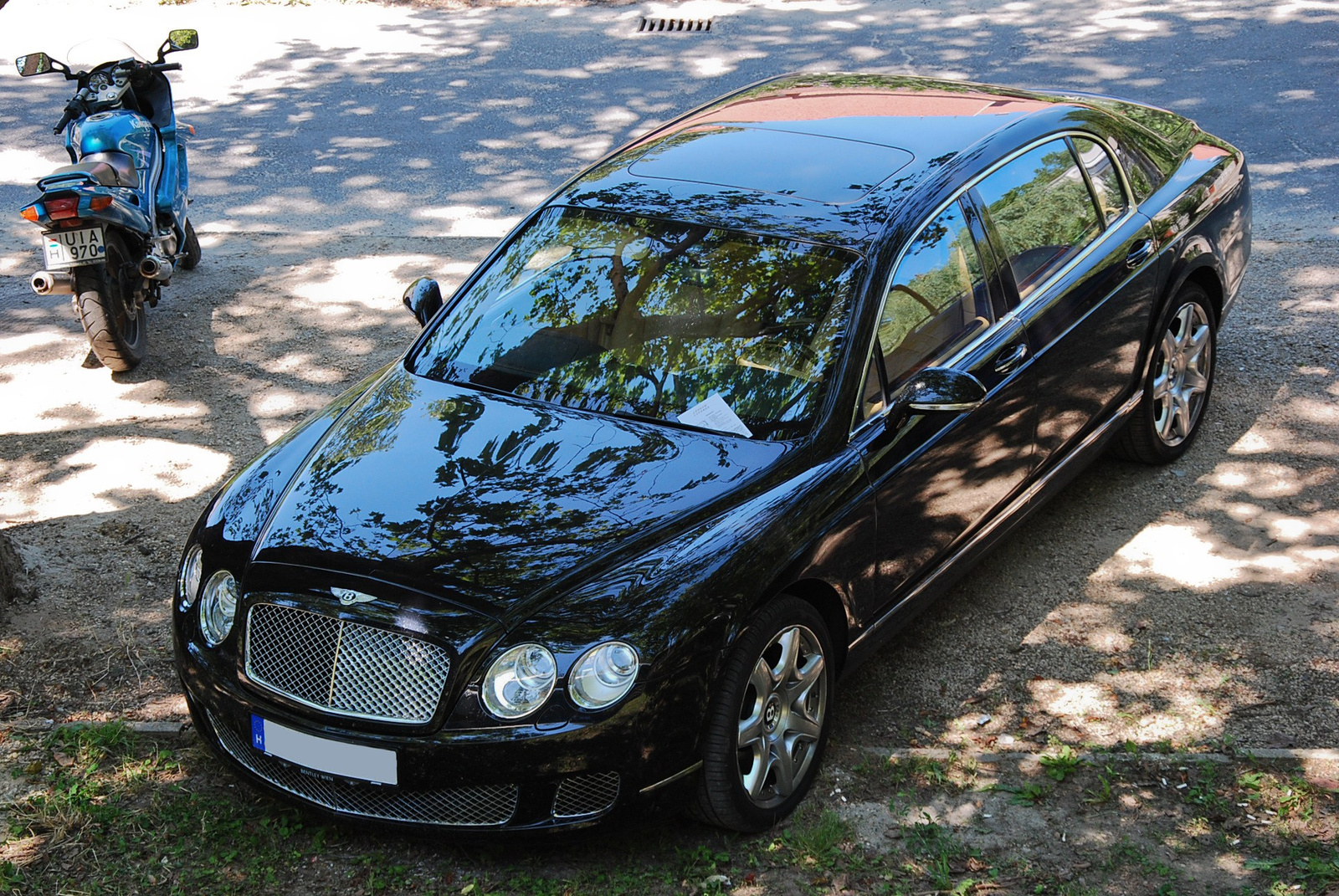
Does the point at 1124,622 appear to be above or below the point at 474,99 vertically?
below

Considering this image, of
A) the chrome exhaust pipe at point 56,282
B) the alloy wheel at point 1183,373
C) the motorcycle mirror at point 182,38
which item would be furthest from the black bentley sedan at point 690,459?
the motorcycle mirror at point 182,38

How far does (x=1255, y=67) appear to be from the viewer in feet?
35.4

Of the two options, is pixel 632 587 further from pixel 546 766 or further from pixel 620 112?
pixel 620 112

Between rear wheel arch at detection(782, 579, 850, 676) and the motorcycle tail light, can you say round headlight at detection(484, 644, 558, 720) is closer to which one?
rear wheel arch at detection(782, 579, 850, 676)

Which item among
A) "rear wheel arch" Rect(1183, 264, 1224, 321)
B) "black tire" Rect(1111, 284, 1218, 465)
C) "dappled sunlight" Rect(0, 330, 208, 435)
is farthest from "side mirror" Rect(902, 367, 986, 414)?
"dappled sunlight" Rect(0, 330, 208, 435)

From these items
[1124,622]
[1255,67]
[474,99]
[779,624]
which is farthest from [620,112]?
[779,624]

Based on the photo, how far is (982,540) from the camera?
4711 millimetres

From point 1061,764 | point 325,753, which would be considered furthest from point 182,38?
point 1061,764

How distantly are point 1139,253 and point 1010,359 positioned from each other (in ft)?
3.54

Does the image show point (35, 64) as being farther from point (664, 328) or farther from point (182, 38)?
point (664, 328)

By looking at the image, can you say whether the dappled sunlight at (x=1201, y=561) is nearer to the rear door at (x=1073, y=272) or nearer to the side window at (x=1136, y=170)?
the rear door at (x=1073, y=272)

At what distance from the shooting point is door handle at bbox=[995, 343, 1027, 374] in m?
4.57

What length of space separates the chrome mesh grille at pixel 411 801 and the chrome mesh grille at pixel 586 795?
0.38ft

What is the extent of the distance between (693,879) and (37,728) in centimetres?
217
